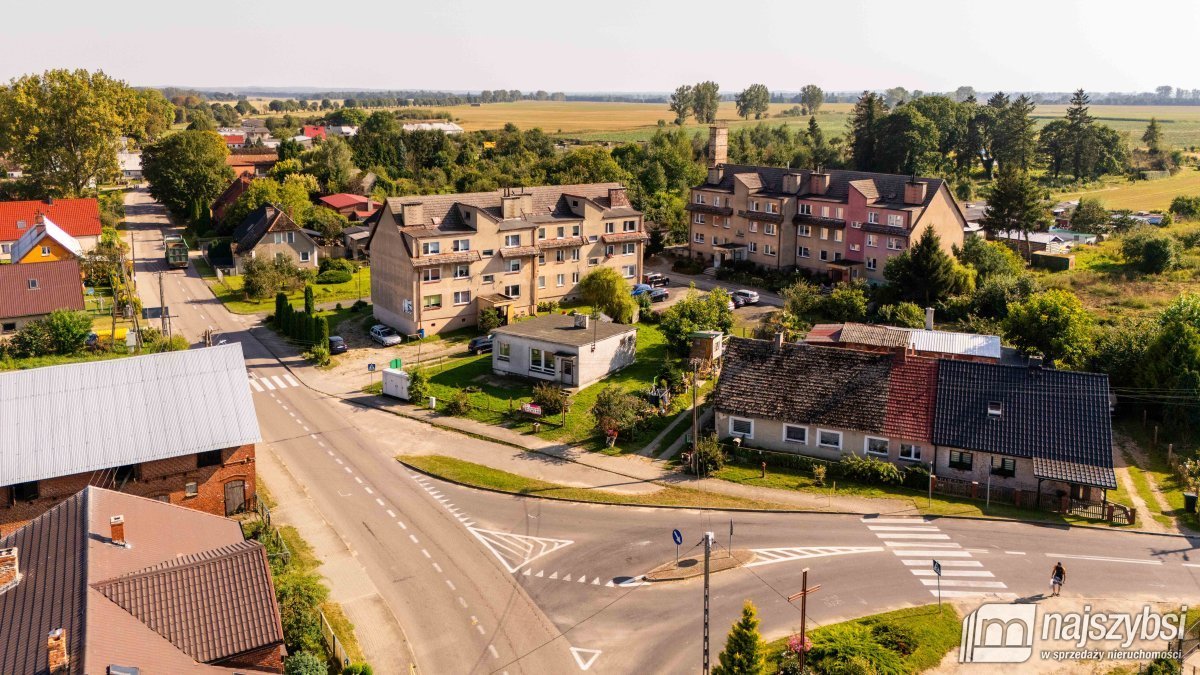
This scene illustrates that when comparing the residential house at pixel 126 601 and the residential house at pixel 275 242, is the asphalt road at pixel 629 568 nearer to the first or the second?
the residential house at pixel 126 601

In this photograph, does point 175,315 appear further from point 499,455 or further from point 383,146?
point 383,146


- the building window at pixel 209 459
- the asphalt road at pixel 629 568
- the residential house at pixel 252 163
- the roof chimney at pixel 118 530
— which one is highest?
the residential house at pixel 252 163

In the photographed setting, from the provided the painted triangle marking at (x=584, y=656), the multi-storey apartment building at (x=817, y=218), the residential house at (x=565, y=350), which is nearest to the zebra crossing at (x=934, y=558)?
the painted triangle marking at (x=584, y=656)

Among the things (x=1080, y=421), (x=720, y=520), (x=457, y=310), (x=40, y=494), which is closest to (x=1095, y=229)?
(x=1080, y=421)

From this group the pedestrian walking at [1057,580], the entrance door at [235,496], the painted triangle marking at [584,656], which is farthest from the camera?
the entrance door at [235,496]

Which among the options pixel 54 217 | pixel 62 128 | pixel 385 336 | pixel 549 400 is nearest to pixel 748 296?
pixel 549 400

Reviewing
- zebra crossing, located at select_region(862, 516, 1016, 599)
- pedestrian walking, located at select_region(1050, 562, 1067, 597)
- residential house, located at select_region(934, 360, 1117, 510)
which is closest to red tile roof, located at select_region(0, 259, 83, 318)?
zebra crossing, located at select_region(862, 516, 1016, 599)

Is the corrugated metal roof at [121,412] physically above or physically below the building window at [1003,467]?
above
